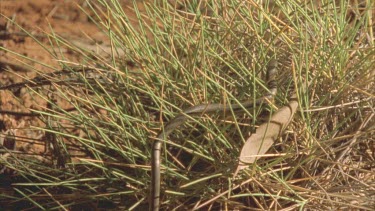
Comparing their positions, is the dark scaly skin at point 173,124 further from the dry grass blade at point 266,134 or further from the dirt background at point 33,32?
the dirt background at point 33,32

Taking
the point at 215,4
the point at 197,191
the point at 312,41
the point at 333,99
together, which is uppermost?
the point at 215,4

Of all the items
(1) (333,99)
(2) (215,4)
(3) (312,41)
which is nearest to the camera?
(1) (333,99)

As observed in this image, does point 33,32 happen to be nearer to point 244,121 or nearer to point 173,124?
point 244,121

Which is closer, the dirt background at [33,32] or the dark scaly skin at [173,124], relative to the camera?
the dark scaly skin at [173,124]

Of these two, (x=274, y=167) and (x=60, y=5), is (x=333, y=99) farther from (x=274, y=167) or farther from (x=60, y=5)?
(x=60, y=5)

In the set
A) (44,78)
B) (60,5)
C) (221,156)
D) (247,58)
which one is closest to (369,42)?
(247,58)

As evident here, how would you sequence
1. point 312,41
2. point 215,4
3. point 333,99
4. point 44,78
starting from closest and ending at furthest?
point 333,99 → point 312,41 → point 215,4 → point 44,78

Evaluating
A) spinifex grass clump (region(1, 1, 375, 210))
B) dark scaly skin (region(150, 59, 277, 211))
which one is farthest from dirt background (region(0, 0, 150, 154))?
dark scaly skin (region(150, 59, 277, 211))

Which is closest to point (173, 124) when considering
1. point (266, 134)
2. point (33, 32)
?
point (266, 134)

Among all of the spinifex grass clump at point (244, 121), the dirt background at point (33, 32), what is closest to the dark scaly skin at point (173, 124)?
the spinifex grass clump at point (244, 121)
